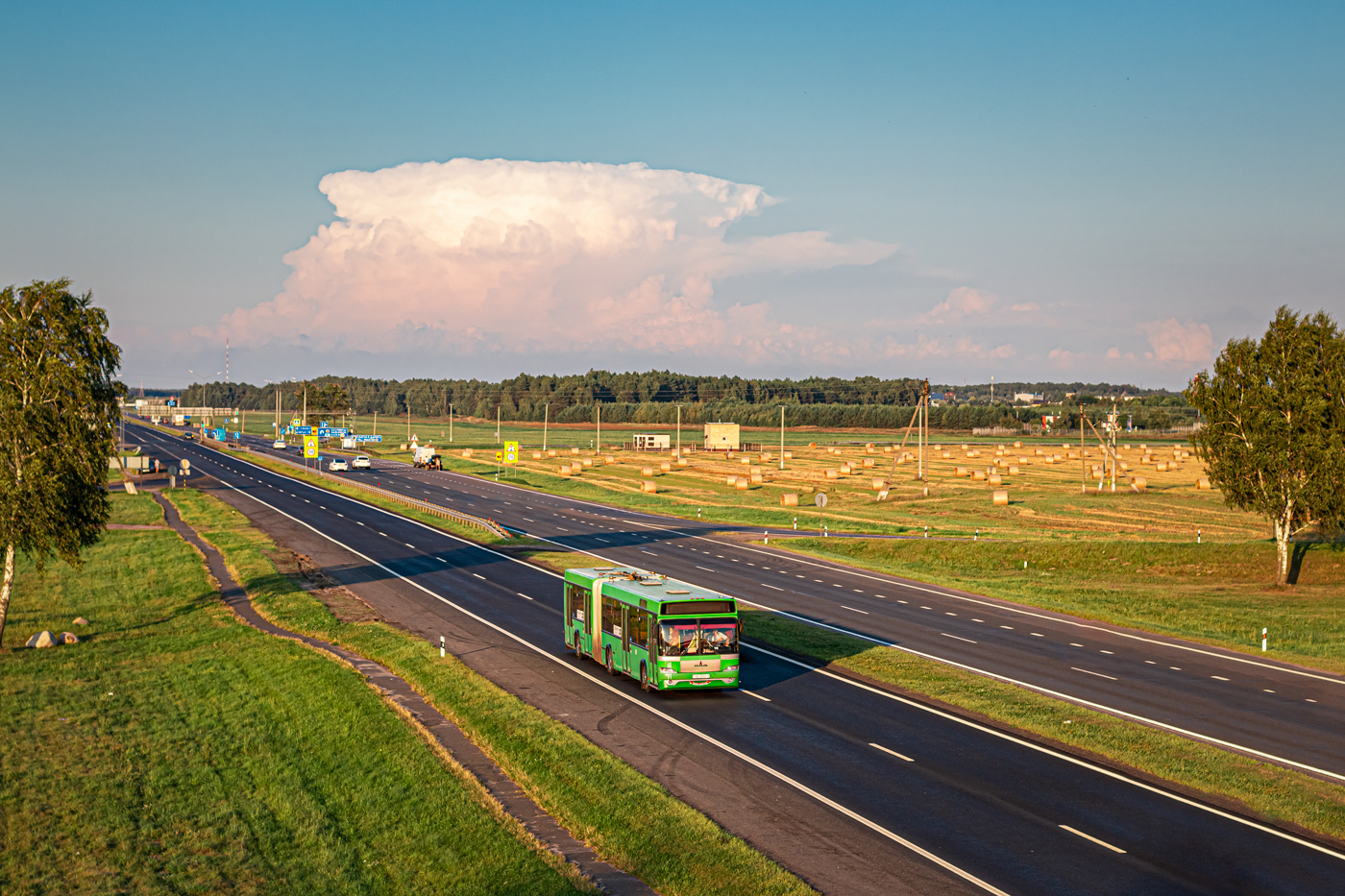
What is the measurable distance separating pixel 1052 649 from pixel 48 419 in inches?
1481

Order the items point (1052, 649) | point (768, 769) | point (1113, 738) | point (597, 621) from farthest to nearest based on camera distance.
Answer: point (1052, 649) < point (597, 621) < point (1113, 738) < point (768, 769)

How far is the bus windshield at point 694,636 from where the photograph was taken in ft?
87.8

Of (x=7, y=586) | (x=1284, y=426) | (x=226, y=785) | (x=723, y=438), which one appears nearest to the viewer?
(x=226, y=785)

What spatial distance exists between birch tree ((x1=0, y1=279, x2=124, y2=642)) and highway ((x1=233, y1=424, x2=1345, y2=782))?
2653 cm

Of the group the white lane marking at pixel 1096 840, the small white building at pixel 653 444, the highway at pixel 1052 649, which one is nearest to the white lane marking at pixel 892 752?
the white lane marking at pixel 1096 840

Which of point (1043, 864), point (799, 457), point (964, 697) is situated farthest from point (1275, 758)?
point (799, 457)

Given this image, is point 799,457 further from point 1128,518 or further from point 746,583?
point 746,583

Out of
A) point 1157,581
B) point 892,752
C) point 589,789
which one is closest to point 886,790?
point 892,752

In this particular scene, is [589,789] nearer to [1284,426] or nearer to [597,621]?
[597,621]

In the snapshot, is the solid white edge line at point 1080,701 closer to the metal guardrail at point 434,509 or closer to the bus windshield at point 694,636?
the bus windshield at point 694,636

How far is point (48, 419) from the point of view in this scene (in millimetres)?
36094

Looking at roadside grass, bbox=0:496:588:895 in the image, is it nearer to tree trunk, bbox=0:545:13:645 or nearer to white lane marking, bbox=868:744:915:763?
tree trunk, bbox=0:545:13:645

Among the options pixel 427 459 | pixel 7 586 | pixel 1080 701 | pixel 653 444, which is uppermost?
pixel 653 444

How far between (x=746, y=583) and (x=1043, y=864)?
31964 mm
